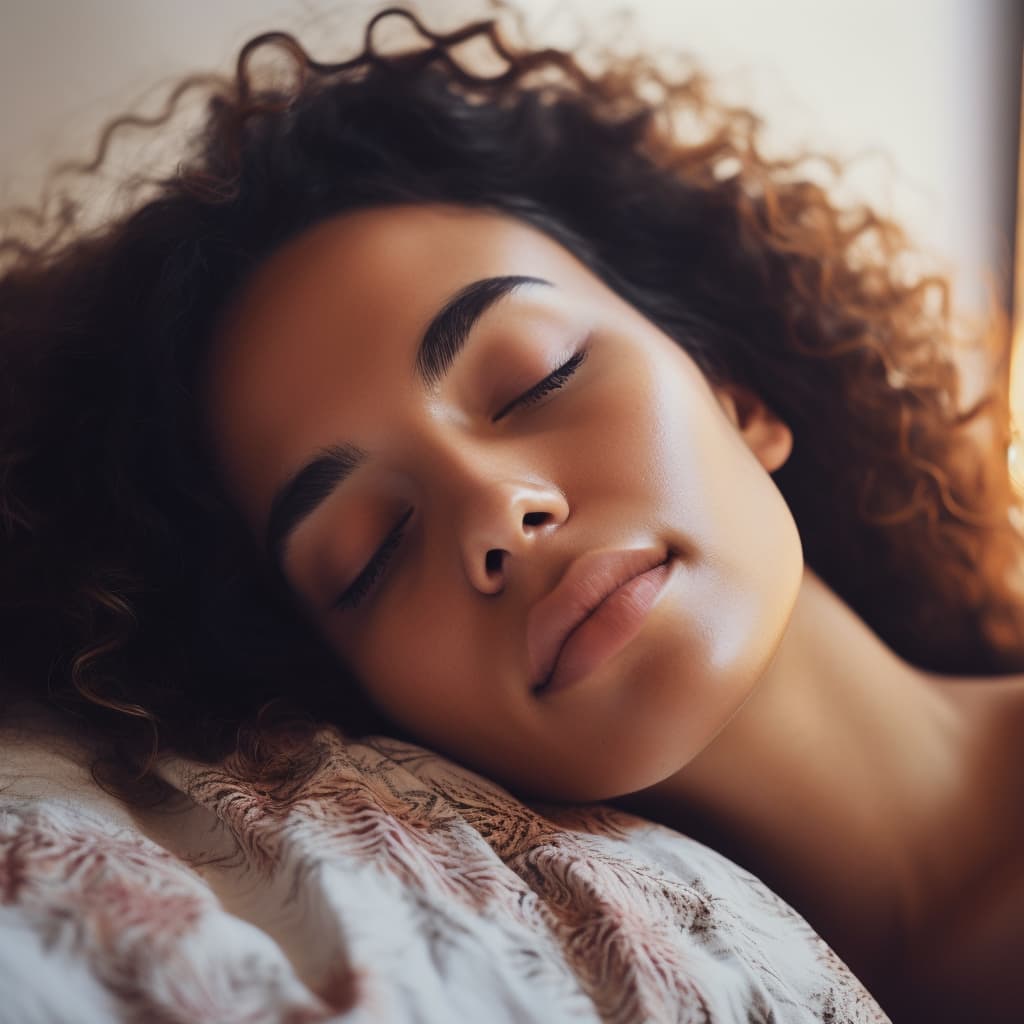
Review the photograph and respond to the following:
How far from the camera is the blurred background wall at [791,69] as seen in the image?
1.27 meters

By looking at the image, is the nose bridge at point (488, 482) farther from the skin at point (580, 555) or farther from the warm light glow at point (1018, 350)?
the warm light glow at point (1018, 350)

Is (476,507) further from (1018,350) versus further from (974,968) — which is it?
(1018,350)

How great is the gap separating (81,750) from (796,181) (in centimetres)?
110

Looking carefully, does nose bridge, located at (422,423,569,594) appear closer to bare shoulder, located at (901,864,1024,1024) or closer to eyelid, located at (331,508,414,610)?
eyelid, located at (331,508,414,610)

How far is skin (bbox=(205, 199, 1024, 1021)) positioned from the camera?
2.41 ft

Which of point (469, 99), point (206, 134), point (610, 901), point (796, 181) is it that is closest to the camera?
point (610, 901)

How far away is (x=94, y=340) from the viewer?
94 centimetres

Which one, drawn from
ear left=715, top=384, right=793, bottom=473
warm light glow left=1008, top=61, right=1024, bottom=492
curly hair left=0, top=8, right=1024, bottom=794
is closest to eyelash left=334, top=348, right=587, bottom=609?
curly hair left=0, top=8, right=1024, bottom=794

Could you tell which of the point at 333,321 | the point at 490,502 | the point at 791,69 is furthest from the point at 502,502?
the point at 791,69

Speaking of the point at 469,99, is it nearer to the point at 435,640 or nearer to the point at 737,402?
the point at 737,402

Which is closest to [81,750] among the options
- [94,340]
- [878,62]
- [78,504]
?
[78,504]

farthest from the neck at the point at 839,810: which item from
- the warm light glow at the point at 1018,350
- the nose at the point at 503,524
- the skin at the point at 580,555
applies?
the warm light glow at the point at 1018,350

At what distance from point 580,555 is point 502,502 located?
7 cm

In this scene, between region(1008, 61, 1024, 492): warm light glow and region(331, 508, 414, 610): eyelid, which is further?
region(1008, 61, 1024, 492): warm light glow
